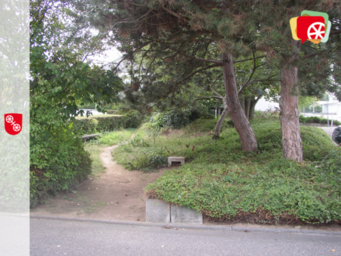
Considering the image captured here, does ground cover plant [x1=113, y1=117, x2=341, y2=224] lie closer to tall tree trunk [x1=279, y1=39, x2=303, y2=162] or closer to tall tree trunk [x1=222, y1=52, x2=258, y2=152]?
tall tree trunk [x1=279, y1=39, x2=303, y2=162]

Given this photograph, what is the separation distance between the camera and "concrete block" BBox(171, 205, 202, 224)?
4.13m

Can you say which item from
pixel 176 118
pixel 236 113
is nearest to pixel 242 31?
pixel 236 113

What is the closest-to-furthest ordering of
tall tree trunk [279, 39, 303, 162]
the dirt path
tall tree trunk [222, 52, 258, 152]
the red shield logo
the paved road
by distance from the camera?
the paved road → the red shield logo → the dirt path → tall tree trunk [279, 39, 303, 162] → tall tree trunk [222, 52, 258, 152]

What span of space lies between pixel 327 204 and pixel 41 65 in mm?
5407

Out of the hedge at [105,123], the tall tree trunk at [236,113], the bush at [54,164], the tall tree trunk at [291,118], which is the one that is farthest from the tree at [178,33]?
the hedge at [105,123]

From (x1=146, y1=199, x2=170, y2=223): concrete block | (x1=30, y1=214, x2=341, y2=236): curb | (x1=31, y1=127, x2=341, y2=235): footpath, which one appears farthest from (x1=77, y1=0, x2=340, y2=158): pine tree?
(x1=146, y1=199, x2=170, y2=223): concrete block

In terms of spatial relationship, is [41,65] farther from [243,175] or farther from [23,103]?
[243,175]

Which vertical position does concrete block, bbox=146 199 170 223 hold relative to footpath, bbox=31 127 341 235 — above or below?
above

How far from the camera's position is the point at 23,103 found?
472 cm

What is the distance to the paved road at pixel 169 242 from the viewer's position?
132 inches

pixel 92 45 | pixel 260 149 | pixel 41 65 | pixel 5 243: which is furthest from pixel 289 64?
pixel 5 243
